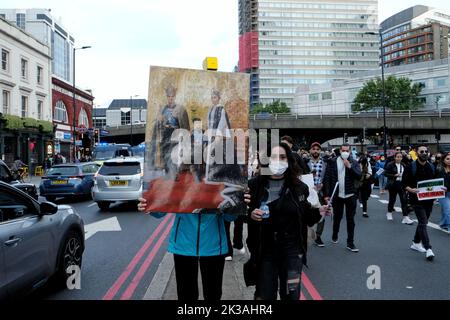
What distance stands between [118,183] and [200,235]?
9.96 meters

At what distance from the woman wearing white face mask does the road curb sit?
1.73 m

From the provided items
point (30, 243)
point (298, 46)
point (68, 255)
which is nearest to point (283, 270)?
point (30, 243)

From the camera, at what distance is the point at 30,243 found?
Answer: 4355mm

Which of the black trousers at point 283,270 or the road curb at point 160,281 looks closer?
the black trousers at point 283,270

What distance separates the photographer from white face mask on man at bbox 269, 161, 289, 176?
11.7 feet

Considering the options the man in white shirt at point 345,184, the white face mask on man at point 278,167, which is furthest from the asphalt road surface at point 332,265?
the white face mask on man at point 278,167

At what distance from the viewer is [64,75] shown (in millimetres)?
126875

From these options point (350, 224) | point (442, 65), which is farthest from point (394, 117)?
point (350, 224)

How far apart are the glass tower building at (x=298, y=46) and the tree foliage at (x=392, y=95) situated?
190 feet

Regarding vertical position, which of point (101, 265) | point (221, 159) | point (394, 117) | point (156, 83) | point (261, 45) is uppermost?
point (261, 45)

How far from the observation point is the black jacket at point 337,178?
7469 mm

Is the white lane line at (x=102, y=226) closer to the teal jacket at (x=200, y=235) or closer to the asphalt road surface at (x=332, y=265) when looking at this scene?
the asphalt road surface at (x=332, y=265)
